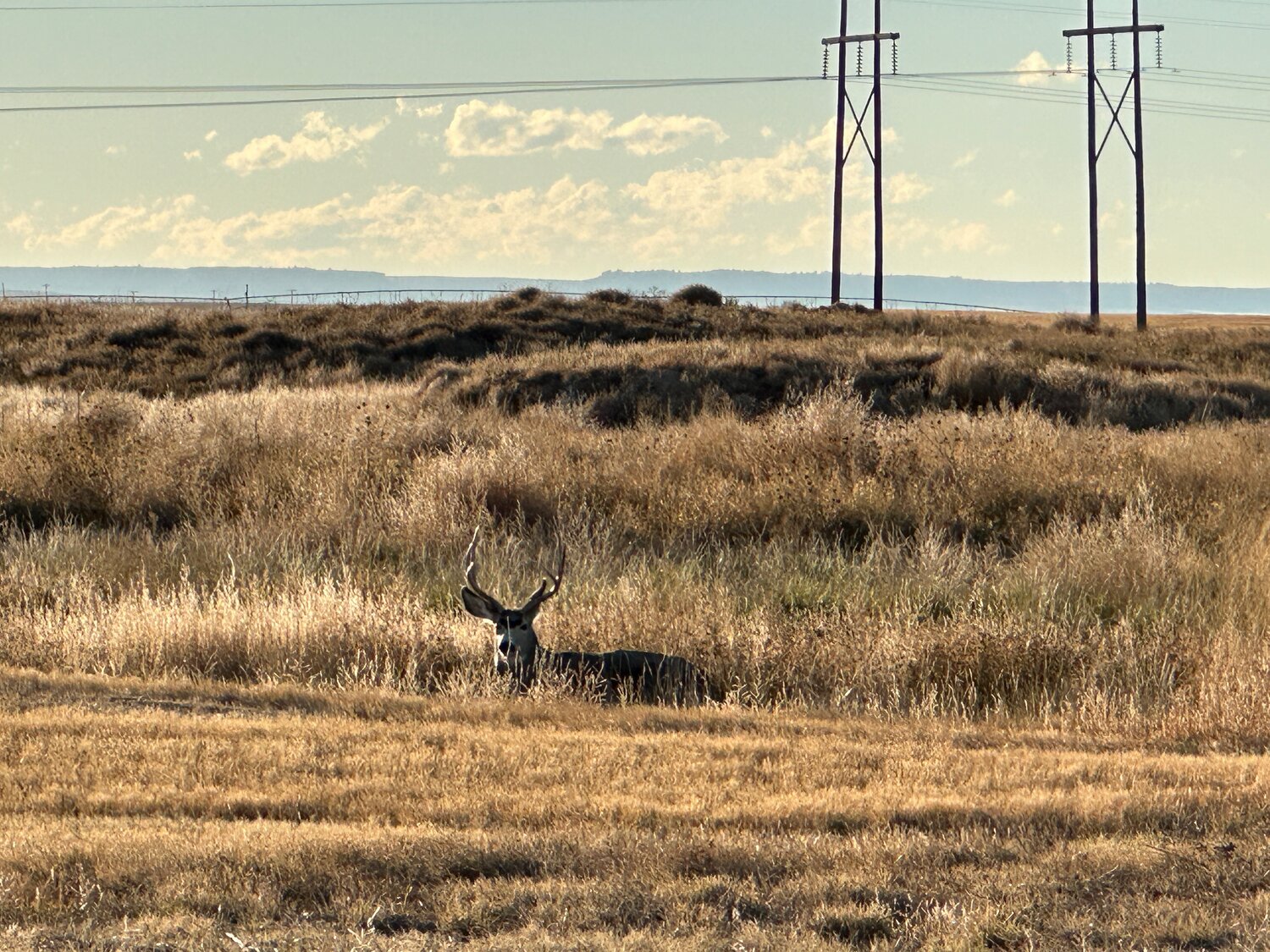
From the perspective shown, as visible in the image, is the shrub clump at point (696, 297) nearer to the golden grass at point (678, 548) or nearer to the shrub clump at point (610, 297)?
the shrub clump at point (610, 297)

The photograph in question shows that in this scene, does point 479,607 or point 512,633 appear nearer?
point 512,633

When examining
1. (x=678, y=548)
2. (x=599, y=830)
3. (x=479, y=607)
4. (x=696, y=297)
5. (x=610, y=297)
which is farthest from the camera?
(x=696, y=297)

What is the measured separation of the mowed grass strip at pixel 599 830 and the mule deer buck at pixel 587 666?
2.20 ft

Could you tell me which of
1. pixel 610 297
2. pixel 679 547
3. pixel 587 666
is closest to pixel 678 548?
pixel 679 547

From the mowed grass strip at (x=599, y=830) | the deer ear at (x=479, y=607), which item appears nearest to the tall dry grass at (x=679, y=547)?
the deer ear at (x=479, y=607)

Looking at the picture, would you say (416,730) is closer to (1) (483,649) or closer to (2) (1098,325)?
(1) (483,649)

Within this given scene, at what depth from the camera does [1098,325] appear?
4919 cm

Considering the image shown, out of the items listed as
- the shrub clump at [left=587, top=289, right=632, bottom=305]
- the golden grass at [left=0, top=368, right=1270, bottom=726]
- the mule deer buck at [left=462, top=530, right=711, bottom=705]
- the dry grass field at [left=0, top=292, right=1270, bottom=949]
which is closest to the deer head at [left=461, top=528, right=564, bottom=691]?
the mule deer buck at [left=462, top=530, right=711, bottom=705]

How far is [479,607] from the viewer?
400 inches

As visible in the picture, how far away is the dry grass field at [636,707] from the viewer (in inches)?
223

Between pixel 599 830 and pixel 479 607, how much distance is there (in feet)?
12.4

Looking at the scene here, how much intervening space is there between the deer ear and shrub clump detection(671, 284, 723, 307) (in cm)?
4035

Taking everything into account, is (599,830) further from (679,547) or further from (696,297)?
(696,297)

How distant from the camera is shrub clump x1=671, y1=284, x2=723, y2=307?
50406 mm
